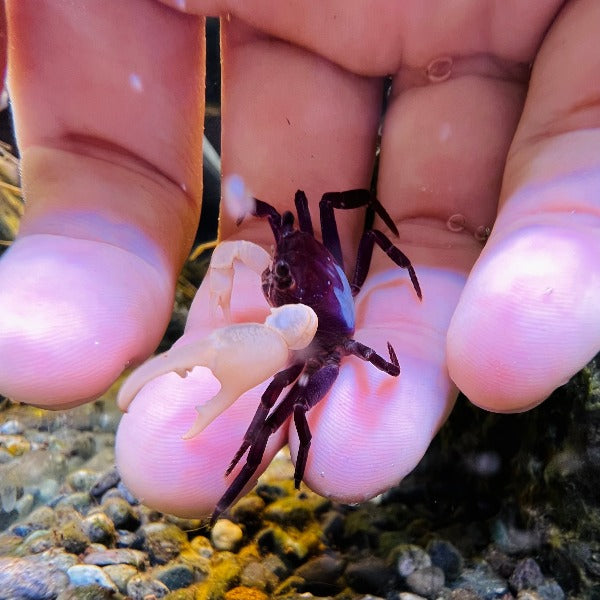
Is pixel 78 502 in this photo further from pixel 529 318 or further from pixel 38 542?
pixel 529 318

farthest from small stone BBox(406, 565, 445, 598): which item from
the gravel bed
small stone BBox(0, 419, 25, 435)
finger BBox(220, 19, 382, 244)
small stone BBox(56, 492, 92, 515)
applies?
small stone BBox(0, 419, 25, 435)

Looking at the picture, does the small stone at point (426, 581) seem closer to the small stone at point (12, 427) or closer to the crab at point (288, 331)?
the crab at point (288, 331)

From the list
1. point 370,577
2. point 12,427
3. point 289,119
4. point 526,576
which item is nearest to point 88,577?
point 12,427

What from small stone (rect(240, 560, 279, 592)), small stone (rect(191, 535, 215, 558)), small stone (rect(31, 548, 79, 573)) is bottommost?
small stone (rect(240, 560, 279, 592))

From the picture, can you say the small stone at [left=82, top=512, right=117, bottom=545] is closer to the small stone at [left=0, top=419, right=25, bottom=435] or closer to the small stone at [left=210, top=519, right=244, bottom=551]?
the small stone at [left=210, top=519, right=244, bottom=551]

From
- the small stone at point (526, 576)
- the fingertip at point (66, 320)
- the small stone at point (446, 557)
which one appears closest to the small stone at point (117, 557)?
the fingertip at point (66, 320)
